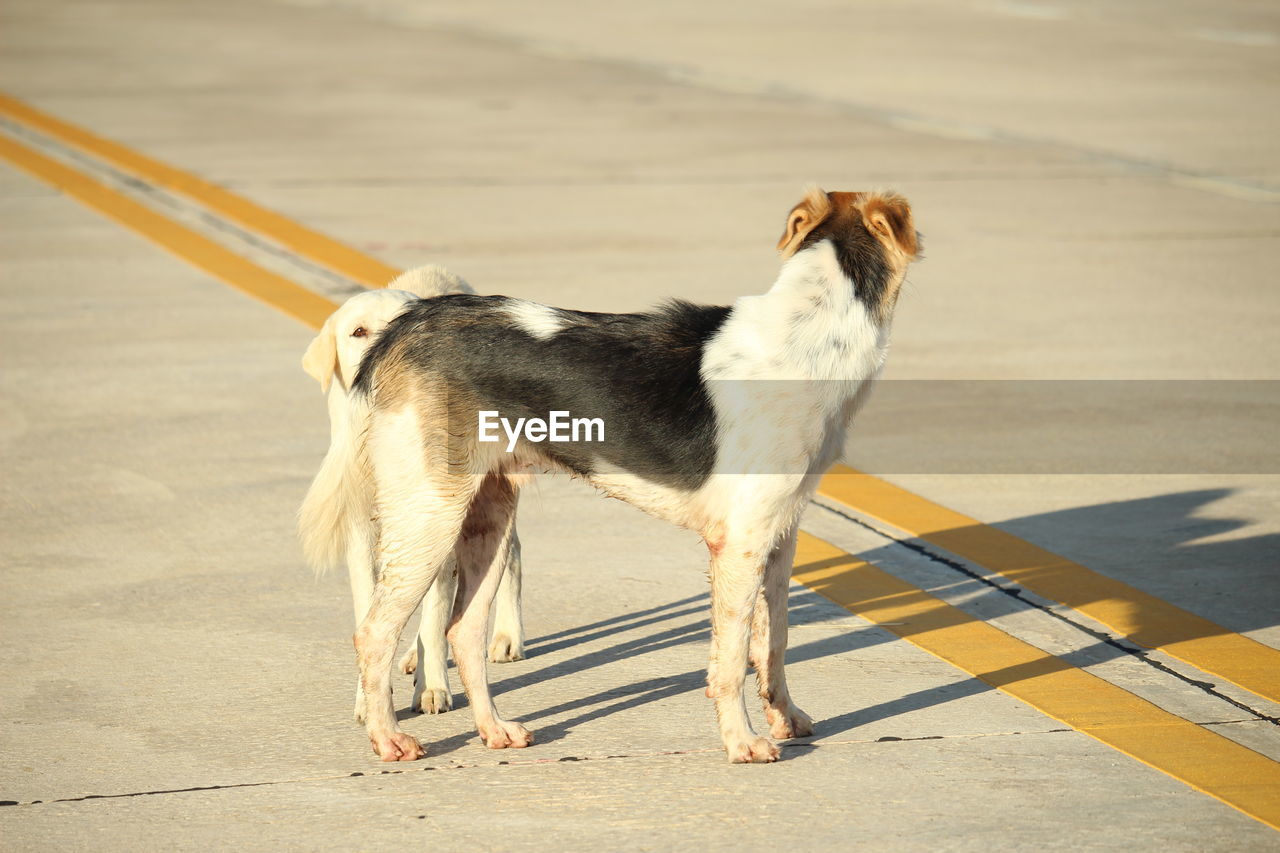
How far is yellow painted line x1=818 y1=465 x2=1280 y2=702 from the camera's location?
5.61 meters

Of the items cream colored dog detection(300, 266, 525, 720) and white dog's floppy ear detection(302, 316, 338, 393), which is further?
white dog's floppy ear detection(302, 316, 338, 393)

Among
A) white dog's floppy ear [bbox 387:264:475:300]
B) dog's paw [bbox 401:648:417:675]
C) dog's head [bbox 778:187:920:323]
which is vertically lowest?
dog's paw [bbox 401:648:417:675]

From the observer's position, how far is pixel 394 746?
4.85 metres

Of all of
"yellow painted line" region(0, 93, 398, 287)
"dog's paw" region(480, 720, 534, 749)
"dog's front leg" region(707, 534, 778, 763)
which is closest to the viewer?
"dog's front leg" region(707, 534, 778, 763)

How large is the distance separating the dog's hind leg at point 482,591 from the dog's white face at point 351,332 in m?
0.55

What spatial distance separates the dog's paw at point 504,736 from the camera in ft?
16.3

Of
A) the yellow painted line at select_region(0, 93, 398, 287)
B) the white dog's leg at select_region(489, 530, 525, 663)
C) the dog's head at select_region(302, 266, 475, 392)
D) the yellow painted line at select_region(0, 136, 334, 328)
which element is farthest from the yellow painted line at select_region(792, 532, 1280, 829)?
the yellow painted line at select_region(0, 93, 398, 287)

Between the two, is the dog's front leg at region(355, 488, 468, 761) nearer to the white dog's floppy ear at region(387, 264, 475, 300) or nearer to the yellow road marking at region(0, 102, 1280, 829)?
the white dog's floppy ear at region(387, 264, 475, 300)

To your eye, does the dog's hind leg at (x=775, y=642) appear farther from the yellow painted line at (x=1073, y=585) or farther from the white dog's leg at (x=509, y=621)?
the yellow painted line at (x=1073, y=585)

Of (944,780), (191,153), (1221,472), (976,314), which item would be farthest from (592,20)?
(944,780)

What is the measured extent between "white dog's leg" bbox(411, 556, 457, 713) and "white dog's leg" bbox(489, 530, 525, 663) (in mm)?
393

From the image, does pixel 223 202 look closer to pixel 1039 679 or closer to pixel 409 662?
pixel 409 662

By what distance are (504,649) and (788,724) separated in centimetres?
111

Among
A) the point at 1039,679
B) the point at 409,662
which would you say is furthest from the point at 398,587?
the point at 1039,679
